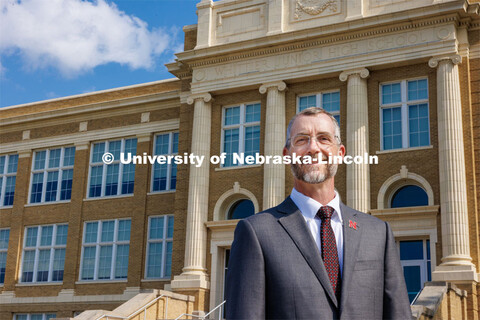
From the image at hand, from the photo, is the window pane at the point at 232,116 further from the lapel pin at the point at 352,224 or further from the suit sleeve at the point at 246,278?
the suit sleeve at the point at 246,278

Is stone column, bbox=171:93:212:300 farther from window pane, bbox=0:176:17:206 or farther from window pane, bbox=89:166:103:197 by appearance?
window pane, bbox=0:176:17:206

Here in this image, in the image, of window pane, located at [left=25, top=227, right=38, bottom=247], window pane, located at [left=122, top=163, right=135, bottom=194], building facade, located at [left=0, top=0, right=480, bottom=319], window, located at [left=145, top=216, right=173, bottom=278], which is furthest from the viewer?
window pane, located at [left=25, top=227, right=38, bottom=247]

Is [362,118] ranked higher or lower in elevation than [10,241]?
higher

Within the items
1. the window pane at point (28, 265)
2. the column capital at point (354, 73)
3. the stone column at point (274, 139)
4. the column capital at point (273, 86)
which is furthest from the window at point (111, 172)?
the column capital at point (354, 73)

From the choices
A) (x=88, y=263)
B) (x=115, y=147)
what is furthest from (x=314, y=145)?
(x=115, y=147)

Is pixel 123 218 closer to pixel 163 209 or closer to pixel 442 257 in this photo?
pixel 163 209

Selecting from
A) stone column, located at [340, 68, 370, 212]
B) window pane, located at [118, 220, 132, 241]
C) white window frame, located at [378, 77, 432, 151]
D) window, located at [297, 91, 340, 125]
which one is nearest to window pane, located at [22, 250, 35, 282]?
window pane, located at [118, 220, 132, 241]

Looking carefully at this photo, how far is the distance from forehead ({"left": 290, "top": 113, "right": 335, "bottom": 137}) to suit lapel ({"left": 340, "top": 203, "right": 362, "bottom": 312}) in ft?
1.26

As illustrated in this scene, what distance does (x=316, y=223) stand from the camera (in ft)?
9.83

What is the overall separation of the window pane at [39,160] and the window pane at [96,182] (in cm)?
299

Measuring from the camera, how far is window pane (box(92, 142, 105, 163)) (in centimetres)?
2917

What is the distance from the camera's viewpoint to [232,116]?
24.1 metres

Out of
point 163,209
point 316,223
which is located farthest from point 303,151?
point 163,209

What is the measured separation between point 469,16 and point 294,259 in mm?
19623
